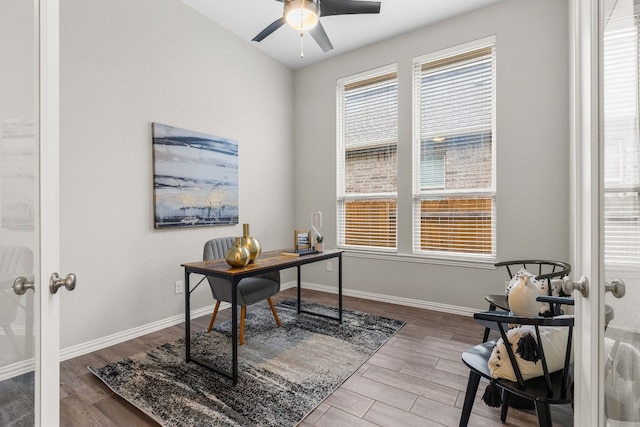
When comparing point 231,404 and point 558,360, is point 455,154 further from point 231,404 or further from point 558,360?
point 231,404

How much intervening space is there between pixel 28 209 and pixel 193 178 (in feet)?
7.43

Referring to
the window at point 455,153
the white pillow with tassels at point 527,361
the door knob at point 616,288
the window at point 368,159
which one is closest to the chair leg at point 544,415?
the white pillow with tassels at point 527,361

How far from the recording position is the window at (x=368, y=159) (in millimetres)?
3691

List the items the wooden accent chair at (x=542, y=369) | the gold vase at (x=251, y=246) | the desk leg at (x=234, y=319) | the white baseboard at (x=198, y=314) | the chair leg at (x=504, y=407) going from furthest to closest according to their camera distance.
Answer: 1. the white baseboard at (x=198, y=314)
2. the gold vase at (x=251, y=246)
3. the desk leg at (x=234, y=319)
4. the chair leg at (x=504, y=407)
5. the wooden accent chair at (x=542, y=369)

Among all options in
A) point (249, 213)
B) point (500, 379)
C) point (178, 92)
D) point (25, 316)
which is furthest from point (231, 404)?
Result: point (178, 92)

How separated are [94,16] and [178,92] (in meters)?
0.79

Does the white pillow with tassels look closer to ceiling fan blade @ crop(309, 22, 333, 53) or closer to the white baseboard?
the white baseboard

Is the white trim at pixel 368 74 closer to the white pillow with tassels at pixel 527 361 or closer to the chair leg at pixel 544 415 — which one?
the white pillow with tassels at pixel 527 361

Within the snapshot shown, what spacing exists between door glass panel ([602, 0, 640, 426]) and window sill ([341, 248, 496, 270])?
2350 millimetres

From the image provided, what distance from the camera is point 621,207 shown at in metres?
0.81

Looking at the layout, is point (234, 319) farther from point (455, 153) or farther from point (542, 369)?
point (455, 153)

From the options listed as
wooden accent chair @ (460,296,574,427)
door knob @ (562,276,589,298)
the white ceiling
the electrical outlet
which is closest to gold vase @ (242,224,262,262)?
the electrical outlet

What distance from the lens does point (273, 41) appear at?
12.1ft

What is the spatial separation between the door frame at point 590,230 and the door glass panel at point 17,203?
165 centimetres
